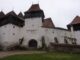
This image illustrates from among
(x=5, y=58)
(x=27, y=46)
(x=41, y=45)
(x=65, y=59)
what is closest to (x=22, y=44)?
(x=27, y=46)

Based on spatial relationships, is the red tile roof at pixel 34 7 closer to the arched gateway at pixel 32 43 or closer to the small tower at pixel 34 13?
the small tower at pixel 34 13

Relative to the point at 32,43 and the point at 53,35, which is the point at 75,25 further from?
the point at 32,43

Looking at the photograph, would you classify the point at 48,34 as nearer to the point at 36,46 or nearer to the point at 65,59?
the point at 36,46

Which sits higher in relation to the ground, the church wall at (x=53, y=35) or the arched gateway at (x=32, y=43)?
the church wall at (x=53, y=35)

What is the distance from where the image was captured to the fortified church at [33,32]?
39.2m

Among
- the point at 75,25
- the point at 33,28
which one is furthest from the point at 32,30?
the point at 75,25

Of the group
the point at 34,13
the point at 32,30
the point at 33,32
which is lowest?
the point at 33,32

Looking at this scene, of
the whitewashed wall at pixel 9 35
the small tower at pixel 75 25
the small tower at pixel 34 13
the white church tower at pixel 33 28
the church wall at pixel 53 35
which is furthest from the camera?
the small tower at pixel 75 25

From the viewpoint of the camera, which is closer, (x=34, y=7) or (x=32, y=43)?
(x=32, y=43)

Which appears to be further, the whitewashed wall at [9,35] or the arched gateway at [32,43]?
the whitewashed wall at [9,35]

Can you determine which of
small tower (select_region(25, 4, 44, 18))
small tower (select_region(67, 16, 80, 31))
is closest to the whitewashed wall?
small tower (select_region(25, 4, 44, 18))

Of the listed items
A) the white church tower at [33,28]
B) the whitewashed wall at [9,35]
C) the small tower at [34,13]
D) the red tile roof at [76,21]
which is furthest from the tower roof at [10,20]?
the red tile roof at [76,21]

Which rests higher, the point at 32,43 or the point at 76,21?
the point at 76,21

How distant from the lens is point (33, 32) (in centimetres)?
3984
